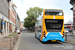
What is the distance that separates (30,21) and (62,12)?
4111cm

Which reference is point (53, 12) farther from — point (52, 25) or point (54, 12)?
point (52, 25)

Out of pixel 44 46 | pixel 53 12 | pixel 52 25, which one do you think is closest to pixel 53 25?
pixel 52 25

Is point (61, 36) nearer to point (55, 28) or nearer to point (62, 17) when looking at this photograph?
point (55, 28)

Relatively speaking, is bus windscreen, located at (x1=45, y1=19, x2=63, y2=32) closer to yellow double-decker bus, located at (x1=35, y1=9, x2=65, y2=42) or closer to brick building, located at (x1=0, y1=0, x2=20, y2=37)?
yellow double-decker bus, located at (x1=35, y1=9, x2=65, y2=42)

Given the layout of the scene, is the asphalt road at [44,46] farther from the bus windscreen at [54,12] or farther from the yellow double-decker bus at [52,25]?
the bus windscreen at [54,12]

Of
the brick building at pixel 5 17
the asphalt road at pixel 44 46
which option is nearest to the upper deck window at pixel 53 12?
the asphalt road at pixel 44 46

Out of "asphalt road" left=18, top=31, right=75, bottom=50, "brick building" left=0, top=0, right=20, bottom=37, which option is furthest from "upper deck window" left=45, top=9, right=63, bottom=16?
"brick building" left=0, top=0, right=20, bottom=37

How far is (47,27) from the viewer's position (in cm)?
1209

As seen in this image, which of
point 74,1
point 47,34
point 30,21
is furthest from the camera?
point 30,21

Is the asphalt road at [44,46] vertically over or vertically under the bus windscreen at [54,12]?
under

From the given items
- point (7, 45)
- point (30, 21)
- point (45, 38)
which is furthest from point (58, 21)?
point (30, 21)

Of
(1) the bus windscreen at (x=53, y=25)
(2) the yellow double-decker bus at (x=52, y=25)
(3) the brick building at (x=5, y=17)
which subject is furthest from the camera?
(3) the brick building at (x=5, y=17)

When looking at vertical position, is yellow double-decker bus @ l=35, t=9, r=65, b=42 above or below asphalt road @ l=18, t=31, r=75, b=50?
above

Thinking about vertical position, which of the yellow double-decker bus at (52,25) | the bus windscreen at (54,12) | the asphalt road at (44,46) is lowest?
the asphalt road at (44,46)
